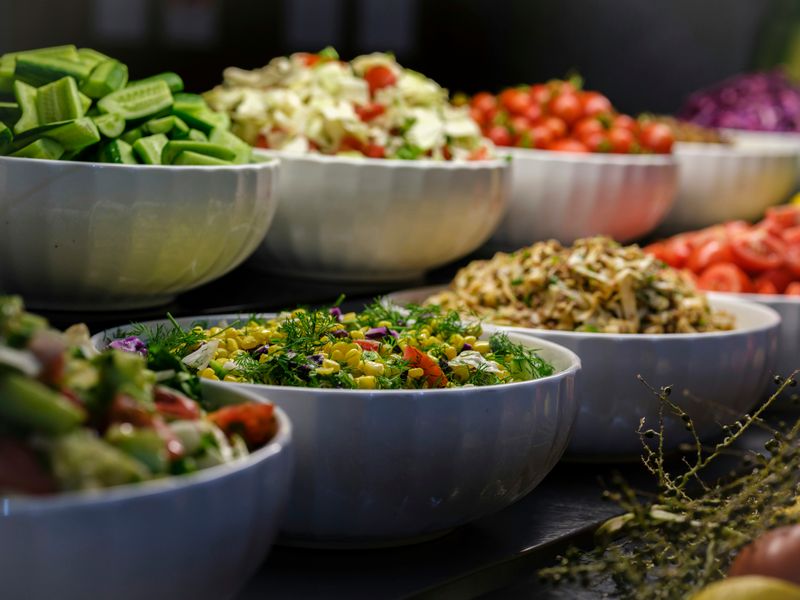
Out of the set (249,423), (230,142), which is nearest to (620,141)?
(230,142)

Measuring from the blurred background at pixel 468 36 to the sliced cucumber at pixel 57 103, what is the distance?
547mm

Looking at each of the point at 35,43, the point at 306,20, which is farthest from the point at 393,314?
the point at 306,20

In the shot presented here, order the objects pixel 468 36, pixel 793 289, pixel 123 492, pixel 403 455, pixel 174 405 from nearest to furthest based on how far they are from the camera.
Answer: pixel 123 492, pixel 174 405, pixel 403 455, pixel 793 289, pixel 468 36

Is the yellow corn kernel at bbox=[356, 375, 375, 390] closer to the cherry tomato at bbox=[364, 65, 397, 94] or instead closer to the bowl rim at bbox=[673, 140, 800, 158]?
the cherry tomato at bbox=[364, 65, 397, 94]

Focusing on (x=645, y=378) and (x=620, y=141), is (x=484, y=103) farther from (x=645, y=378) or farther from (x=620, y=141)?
(x=645, y=378)

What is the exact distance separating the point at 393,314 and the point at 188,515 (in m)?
0.65

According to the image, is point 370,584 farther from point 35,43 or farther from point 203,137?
point 35,43

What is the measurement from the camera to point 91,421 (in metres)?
0.86

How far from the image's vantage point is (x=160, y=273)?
4.65ft

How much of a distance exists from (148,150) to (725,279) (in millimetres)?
1037

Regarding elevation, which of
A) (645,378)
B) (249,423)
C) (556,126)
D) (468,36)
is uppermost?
(468,36)

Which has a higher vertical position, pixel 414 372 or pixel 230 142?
pixel 230 142

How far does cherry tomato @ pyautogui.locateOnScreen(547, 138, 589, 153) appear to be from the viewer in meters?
2.25

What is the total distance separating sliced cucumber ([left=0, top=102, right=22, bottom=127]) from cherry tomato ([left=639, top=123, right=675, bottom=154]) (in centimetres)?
128
